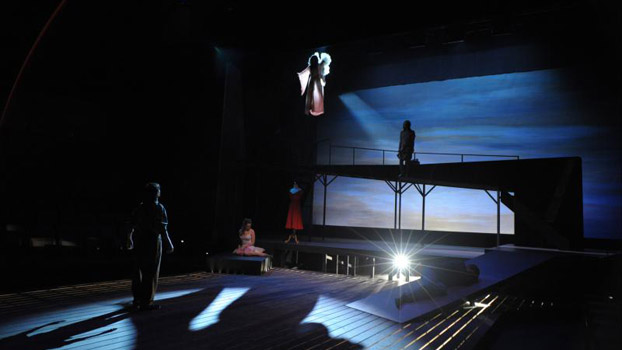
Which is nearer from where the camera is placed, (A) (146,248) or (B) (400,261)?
(A) (146,248)

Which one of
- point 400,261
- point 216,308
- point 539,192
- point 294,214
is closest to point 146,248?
point 216,308

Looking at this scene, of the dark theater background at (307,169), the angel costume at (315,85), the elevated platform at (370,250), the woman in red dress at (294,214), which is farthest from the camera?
the woman in red dress at (294,214)

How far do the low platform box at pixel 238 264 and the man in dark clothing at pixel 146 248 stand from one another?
367cm

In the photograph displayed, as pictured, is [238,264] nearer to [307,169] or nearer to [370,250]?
[370,250]

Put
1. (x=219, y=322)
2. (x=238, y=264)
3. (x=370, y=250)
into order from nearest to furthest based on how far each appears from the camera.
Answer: (x=219, y=322), (x=238, y=264), (x=370, y=250)

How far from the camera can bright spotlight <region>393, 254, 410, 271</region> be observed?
28.2 ft

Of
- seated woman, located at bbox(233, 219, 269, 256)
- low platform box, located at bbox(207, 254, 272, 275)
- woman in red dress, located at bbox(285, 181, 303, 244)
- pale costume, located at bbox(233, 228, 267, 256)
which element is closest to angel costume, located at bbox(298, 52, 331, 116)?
woman in red dress, located at bbox(285, 181, 303, 244)

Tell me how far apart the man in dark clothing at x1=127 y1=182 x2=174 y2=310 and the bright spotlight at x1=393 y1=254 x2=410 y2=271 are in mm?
5182

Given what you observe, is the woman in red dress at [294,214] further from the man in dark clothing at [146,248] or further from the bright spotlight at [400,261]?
the man in dark clothing at [146,248]

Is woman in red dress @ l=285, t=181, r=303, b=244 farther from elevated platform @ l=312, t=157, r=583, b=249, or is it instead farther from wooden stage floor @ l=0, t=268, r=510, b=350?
wooden stage floor @ l=0, t=268, r=510, b=350

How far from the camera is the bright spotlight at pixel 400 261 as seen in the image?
8.59 metres

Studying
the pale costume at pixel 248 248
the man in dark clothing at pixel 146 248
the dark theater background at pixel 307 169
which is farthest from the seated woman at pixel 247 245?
the man in dark clothing at pixel 146 248

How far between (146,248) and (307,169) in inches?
270

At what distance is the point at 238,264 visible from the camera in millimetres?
8547
